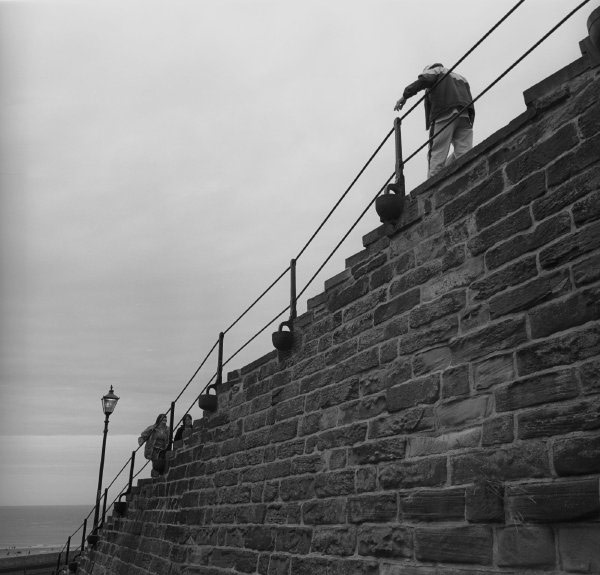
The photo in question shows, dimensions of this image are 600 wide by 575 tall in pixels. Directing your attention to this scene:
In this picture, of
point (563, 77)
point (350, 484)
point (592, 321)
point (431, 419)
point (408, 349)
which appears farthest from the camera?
point (350, 484)

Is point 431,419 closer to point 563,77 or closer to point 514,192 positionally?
point 514,192

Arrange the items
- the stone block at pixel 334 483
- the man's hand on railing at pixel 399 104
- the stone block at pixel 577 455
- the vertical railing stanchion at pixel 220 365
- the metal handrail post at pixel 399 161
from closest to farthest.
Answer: the stone block at pixel 577 455
the stone block at pixel 334 483
the metal handrail post at pixel 399 161
the man's hand on railing at pixel 399 104
the vertical railing stanchion at pixel 220 365

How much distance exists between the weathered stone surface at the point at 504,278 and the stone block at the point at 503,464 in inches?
38.5

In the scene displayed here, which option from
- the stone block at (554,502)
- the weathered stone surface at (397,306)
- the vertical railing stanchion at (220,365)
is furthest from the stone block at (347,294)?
the vertical railing stanchion at (220,365)

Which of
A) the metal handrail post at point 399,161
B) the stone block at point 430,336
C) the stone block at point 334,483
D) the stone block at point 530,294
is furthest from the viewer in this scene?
the metal handrail post at point 399,161

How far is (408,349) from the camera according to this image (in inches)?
178

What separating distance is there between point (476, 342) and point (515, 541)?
1199mm

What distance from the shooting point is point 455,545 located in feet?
11.9

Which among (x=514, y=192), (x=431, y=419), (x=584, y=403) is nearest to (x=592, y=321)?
(x=584, y=403)

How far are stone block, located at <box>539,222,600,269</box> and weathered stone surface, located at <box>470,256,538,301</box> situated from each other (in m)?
0.10

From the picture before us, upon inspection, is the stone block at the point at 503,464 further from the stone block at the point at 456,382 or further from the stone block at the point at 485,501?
the stone block at the point at 456,382

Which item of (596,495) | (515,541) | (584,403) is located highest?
(584,403)

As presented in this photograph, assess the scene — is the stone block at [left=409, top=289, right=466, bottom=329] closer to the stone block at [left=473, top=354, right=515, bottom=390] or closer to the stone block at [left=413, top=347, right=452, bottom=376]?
the stone block at [left=413, top=347, right=452, bottom=376]

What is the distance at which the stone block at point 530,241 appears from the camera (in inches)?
137
